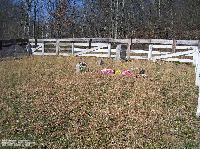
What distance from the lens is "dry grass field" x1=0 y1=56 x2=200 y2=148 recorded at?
4574mm

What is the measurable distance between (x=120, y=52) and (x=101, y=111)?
8068 millimetres

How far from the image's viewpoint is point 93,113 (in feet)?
19.0

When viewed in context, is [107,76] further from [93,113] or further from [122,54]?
[122,54]

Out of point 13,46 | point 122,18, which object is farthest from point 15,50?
point 122,18

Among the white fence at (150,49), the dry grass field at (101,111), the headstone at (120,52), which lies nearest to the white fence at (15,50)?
the white fence at (150,49)

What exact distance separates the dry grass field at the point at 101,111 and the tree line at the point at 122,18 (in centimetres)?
1536

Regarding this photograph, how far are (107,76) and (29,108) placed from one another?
405 cm

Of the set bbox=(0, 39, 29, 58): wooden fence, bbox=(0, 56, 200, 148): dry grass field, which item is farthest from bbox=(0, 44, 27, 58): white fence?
bbox=(0, 56, 200, 148): dry grass field

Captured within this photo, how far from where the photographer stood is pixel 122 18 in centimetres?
2805

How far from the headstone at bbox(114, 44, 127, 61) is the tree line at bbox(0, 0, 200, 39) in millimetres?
9204

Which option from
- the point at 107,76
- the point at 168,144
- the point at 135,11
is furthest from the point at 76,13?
the point at 168,144

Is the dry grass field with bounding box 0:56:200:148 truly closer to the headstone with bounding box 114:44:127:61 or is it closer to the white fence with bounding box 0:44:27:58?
the headstone with bounding box 114:44:127:61

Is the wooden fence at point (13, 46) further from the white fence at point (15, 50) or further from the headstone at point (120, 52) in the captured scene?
the headstone at point (120, 52)

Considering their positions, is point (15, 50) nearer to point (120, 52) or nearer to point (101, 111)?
point (120, 52)
